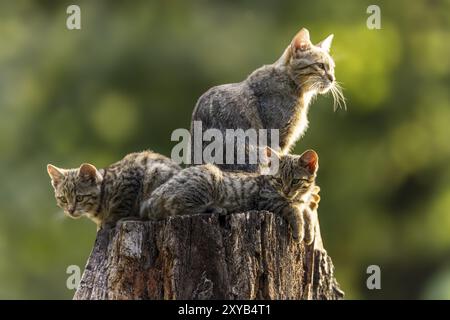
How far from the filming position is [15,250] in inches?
848

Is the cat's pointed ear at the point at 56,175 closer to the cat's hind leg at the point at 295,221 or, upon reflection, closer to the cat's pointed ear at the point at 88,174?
the cat's pointed ear at the point at 88,174

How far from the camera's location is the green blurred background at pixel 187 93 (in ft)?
66.5

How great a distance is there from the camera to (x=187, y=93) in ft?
64.6

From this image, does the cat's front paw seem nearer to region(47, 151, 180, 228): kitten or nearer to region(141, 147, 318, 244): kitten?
region(141, 147, 318, 244): kitten

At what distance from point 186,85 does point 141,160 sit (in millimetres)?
9310

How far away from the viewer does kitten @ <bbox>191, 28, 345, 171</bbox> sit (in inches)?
438

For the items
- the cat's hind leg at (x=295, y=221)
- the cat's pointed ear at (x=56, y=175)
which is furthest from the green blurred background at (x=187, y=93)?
the cat's hind leg at (x=295, y=221)

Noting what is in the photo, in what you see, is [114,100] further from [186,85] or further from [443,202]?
[443,202]

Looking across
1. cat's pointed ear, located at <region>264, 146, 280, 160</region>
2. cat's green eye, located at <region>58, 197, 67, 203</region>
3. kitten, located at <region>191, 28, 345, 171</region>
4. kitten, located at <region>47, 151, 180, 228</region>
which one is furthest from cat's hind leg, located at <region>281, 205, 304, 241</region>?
cat's green eye, located at <region>58, 197, 67, 203</region>

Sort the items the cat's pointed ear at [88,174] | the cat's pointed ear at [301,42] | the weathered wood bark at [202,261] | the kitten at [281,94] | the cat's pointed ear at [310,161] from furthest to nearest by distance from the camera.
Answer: the cat's pointed ear at [301,42] < the kitten at [281,94] < the cat's pointed ear at [88,174] < the cat's pointed ear at [310,161] < the weathered wood bark at [202,261]

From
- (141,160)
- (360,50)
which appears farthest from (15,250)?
(141,160)

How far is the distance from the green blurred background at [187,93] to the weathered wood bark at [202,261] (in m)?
10.4

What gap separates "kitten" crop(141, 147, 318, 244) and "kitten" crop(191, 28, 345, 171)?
1.04 metres

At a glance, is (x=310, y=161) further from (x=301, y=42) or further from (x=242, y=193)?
(x=301, y=42)
